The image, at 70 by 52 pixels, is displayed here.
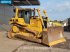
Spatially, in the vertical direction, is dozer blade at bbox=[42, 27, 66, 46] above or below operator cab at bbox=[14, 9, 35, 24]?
below

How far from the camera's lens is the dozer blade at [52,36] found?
15.8 metres

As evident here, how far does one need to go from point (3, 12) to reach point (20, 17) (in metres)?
13.9

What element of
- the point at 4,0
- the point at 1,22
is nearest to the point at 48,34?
the point at 1,22

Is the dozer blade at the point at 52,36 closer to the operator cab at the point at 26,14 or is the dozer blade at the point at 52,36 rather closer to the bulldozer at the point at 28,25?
the bulldozer at the point at 28,25

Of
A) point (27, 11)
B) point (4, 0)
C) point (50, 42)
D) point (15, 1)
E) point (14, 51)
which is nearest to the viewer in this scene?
point (14, 51)

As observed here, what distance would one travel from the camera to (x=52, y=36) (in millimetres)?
16266

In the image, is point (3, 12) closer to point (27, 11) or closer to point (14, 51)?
point (27, 11)

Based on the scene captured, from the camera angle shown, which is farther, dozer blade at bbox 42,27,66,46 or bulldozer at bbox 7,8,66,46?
bulldozer at bbox 7,8,66,46

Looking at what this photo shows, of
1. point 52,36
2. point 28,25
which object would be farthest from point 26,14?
point 52,36

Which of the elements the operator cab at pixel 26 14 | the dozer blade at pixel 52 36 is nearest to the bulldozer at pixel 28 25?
the operator cab at pixel 26 14

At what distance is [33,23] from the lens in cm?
1891

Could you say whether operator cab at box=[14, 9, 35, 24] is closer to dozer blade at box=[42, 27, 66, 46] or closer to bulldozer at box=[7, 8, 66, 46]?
bulldozer at box=[7, 8, 66, 46]

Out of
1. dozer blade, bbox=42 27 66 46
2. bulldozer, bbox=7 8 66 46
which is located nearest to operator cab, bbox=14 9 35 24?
bulldozer, bbox=7 8 66 46

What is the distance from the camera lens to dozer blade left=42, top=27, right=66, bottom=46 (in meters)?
15.8
